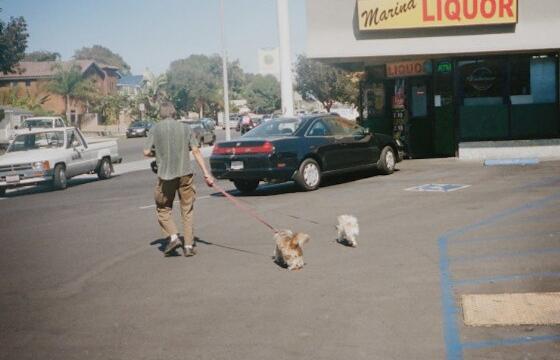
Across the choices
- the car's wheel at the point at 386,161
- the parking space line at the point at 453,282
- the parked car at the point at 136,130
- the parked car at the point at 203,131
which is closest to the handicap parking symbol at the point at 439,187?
the car's wheel at the point at 386,161

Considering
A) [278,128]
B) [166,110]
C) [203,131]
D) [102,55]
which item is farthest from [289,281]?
[102,55]

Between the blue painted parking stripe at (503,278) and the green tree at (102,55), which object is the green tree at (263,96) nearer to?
the green tree at (102,55)

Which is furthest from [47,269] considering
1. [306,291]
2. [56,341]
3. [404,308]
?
[404,308]

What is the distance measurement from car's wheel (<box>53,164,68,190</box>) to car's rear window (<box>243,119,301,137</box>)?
22.2 ft

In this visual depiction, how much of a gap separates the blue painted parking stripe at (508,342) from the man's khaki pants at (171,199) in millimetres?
4303

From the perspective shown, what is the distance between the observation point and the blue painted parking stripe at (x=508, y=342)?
463cm

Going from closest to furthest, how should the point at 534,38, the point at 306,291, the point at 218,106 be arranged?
1. the point at 306,291
2. the point at 534,38
3. the point at 218,106

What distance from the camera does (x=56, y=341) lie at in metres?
5.17

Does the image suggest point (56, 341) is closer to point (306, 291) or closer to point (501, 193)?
point (306, 291)

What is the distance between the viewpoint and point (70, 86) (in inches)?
2805

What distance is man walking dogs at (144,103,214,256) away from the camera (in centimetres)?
807

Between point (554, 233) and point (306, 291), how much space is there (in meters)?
3.91

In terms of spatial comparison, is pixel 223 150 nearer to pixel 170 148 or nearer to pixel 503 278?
pixel 170 148

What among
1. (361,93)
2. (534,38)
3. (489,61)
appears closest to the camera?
(534,38)
